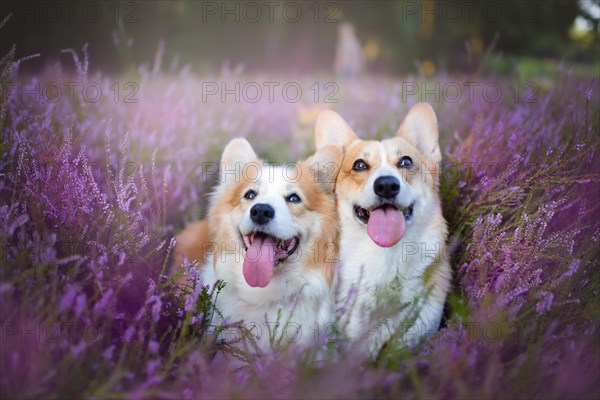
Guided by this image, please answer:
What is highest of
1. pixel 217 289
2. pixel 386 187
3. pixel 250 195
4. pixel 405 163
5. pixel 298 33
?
pixel 298 33

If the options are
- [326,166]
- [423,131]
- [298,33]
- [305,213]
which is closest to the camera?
[305,213]

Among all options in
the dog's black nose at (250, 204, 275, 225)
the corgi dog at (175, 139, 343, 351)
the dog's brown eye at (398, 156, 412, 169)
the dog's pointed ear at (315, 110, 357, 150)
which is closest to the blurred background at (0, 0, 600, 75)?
the dog's pointed ear at (315, 110, 357, 150)

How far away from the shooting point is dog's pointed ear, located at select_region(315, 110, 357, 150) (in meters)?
3.48

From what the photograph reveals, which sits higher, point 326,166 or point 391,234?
point 326,166

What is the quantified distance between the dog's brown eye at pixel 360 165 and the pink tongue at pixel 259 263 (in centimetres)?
72

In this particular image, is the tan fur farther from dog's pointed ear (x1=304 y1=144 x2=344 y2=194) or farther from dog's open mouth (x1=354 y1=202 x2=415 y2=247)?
dog's open mouth (x1=354 y1=202 x2=415 y2=247)

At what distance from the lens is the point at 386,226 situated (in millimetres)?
2908

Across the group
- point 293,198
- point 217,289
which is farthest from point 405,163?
point 217,289

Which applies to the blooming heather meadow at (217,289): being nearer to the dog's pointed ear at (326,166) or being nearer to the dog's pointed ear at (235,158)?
the dog's pointed ear at (235,158)

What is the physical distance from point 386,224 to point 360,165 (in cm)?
44

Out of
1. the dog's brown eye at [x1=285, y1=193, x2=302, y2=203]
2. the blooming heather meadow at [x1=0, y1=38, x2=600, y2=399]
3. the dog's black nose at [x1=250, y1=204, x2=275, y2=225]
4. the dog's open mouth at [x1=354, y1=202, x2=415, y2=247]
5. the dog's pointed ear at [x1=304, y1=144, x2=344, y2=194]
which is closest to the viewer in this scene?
the blooming heather meadow at [x1=0, y1=38, x2=600, y2=399]

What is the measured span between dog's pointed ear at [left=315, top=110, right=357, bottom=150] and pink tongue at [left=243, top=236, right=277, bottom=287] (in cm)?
94

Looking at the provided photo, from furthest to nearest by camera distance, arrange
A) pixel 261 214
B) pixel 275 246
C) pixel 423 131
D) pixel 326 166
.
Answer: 1. pixel 423 131
2. pixel 326 166
3. pixel 275 246
4. pixel 261 214

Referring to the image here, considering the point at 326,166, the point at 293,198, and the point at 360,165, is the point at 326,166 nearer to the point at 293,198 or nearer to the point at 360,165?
the point at 360,165
